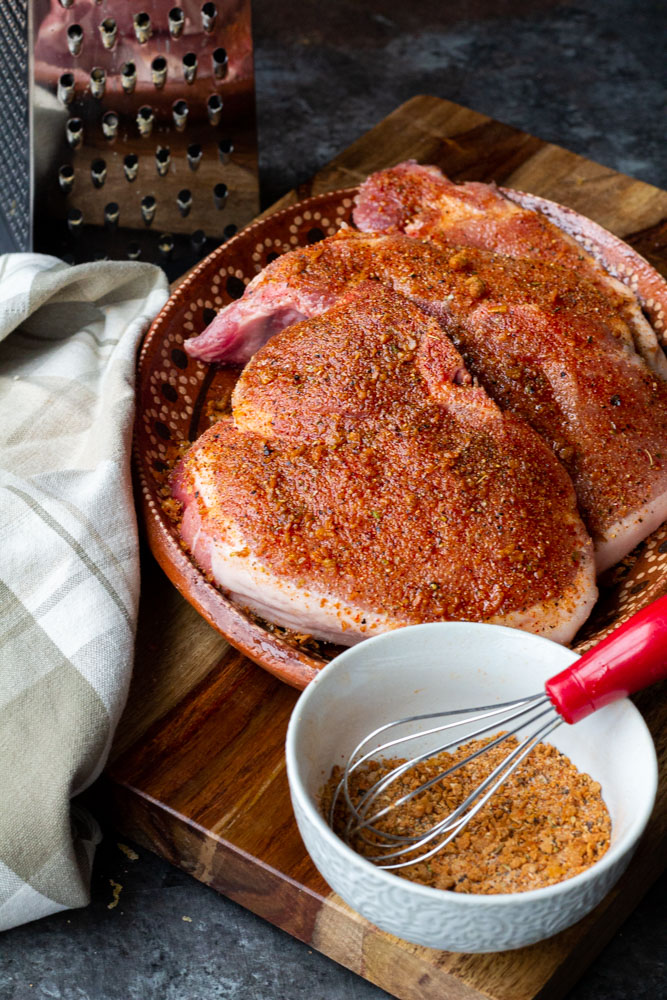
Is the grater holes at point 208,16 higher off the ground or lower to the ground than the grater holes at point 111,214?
higher

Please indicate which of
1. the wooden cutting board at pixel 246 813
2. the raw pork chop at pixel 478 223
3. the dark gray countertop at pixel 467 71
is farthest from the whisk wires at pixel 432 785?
the dark gray countertop at pixel 467 71

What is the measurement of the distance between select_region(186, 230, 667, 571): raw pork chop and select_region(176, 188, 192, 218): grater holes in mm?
603

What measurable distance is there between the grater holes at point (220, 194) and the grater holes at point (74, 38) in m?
0.45

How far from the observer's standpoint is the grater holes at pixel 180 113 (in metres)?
2.41


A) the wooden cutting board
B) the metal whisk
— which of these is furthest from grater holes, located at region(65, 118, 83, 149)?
the metal whisk

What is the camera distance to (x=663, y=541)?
1854 mm

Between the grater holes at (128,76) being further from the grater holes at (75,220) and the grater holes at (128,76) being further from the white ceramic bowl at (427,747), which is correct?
the white ceramic bowl at (427,747)

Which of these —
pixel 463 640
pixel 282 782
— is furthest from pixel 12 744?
pixel 463 640

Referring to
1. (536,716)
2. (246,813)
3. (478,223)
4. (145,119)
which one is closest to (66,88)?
(145,119)

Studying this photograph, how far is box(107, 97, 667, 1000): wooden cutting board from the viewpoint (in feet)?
5.01

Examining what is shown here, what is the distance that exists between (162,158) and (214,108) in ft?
0.50

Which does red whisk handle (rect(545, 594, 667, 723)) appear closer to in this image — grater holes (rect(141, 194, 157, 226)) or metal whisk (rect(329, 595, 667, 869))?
metal whisk (rect(329, 595, 667, 869))

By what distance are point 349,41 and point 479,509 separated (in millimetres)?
2596

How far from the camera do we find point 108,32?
2.25 metres
